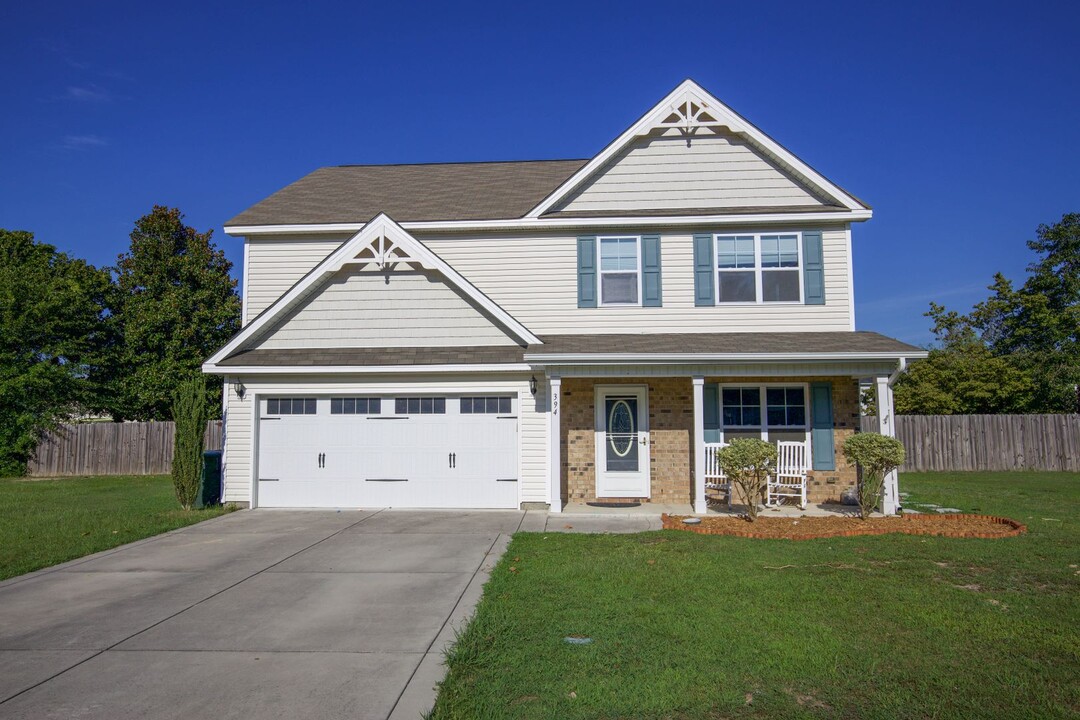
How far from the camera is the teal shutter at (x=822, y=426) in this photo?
521 inches

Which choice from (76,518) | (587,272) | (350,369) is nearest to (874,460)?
(587,272)

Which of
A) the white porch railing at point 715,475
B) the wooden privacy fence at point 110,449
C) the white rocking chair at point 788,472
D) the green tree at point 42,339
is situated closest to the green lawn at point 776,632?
the white rocking chair at point 788,472

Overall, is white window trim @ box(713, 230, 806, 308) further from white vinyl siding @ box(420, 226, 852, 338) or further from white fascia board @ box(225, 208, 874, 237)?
white fascia board @ box(225, 208, 874, 237)

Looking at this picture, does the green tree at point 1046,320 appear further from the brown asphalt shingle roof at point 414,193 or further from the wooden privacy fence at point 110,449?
the wooden privacy fence at point 110,449

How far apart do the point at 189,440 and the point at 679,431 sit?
29.4 feet

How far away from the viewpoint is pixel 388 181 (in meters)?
17.5

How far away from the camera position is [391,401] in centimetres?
1330

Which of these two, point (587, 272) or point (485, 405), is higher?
point (587, 272)

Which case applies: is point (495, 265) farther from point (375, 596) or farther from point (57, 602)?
point (57, 602)

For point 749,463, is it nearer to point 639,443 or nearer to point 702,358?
point 702,358

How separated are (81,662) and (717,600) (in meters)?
5.32

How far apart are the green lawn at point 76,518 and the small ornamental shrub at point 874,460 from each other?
1106 centimetres

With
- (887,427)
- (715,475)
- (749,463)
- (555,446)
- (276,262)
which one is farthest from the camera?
(276,262)

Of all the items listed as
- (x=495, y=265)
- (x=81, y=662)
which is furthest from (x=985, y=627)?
(x=495, y=265)
